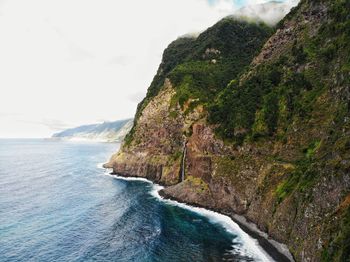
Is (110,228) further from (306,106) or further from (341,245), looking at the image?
(306,106)

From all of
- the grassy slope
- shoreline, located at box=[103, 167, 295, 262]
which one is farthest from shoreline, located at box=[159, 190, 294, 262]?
the grassy slope

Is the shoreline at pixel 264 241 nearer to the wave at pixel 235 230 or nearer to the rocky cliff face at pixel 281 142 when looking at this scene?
the wave at pixel 235 230

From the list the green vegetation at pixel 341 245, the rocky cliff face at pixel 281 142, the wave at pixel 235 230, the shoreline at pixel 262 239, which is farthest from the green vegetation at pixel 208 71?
the green vegetation at pixel 341 245

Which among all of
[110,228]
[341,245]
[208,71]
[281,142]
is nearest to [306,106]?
[281,142]

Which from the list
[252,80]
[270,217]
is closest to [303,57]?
[252,80]

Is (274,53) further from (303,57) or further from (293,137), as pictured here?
(293,137)

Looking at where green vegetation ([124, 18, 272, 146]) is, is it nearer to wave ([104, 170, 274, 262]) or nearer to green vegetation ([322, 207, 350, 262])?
wave ([104, 170, 274, 262])
